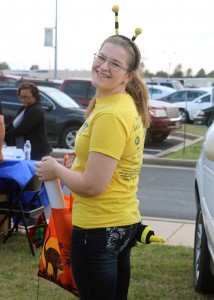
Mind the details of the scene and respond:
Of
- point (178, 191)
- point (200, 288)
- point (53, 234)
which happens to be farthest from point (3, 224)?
point (178, 191)

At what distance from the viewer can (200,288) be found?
4273mm

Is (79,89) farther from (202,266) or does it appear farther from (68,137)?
(202,266)

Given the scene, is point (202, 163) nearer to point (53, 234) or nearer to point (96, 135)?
point (53, 234)

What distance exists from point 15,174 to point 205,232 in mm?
2041

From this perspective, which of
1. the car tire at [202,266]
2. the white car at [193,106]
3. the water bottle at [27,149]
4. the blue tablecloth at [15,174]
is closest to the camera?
the car tire at [202,266]

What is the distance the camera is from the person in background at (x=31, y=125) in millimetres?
6648

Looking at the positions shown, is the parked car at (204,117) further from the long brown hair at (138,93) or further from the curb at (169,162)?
the long brown hair at (138,93)

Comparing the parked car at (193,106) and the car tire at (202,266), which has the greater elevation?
the car tire at (202,266)

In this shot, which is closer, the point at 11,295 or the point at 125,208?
the point at 125,208

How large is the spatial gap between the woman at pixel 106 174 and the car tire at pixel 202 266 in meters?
1.69

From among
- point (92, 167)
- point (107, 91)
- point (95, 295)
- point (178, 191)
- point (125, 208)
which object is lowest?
point (178, 191)

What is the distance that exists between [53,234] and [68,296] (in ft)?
4.85

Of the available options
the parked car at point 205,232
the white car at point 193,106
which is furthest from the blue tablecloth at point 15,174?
the white car at point 193,106

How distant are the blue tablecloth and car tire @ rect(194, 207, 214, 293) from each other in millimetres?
1778
